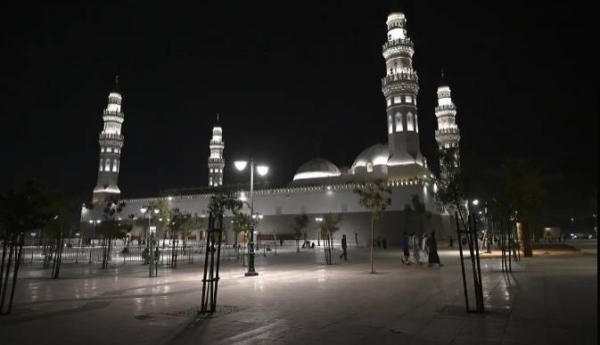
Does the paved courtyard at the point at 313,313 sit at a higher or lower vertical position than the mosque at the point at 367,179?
lower

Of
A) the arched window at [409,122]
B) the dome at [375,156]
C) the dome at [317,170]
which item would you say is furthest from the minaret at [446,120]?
the dome at [317,170]

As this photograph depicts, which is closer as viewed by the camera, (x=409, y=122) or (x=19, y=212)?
(x=19, y=212)

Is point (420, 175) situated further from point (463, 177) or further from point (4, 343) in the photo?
point (4, 343)

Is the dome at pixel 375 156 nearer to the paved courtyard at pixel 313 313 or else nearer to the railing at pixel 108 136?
the railing at pixel 108 136

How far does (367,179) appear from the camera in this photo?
194 feet

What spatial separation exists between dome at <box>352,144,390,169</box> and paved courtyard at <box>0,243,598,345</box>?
155ft

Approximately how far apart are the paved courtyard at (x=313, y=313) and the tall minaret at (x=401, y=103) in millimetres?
38941

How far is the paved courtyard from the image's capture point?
6.12 meters

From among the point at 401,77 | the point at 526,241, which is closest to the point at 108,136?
the point at 401,77

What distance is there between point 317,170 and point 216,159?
23.7 m

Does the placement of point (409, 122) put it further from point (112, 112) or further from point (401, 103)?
point (112, 112)

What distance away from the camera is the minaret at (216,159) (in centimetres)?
7975

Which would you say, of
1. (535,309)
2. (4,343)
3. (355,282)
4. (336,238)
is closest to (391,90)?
(336,238)

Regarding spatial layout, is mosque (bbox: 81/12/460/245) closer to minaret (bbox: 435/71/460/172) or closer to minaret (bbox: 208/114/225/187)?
minaret (bbox: 435/71/460/172)
